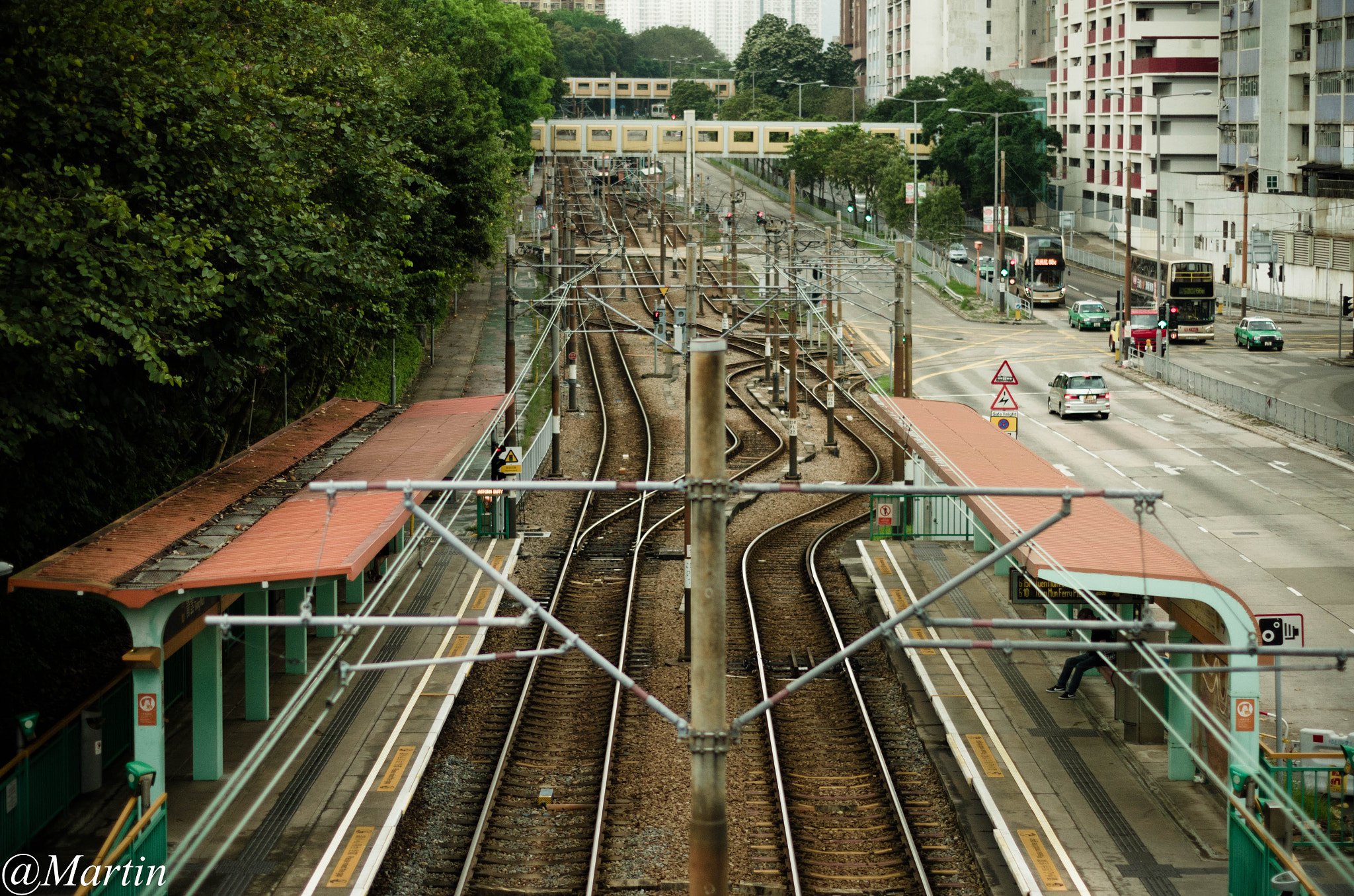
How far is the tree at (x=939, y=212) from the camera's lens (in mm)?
74062

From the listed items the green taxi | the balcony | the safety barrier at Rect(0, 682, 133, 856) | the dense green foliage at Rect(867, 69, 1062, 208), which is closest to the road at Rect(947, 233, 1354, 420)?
the green taxi

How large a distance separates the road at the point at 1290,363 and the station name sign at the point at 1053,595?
23185 mm

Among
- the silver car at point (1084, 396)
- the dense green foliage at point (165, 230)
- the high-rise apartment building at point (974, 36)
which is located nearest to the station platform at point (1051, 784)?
the dense green foliage at point (165, 230)

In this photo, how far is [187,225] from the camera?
1508 cm

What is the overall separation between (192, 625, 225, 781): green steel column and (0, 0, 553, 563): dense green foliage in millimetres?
2517

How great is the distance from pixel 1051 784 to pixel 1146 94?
2889 inches

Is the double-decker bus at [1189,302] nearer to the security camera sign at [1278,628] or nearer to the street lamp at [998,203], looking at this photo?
the street lamp at [998,203]

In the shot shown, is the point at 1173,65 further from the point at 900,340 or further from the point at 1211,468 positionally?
the point at 900,340

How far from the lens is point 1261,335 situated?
5366 centimetres

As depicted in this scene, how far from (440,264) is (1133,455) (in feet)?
61.9

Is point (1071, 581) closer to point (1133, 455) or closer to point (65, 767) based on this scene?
point (65, 767)

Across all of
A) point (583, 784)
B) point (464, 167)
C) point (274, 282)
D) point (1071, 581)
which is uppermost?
point (464, 167)

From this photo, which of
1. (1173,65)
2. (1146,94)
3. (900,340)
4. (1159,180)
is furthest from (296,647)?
(1173,65)

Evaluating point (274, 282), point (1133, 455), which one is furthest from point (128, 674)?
point (1133, 455)
